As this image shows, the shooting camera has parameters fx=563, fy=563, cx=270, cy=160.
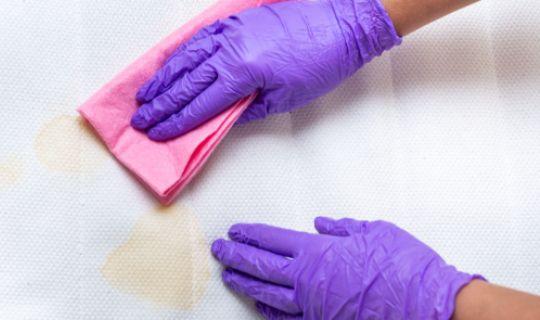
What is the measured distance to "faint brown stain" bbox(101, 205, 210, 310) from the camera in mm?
1095

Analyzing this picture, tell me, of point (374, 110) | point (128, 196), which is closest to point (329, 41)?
point (374, 110)

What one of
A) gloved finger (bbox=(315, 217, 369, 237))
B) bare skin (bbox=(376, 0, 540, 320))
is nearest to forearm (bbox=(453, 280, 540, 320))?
bare skin (bbox=(376, 0, 540, 320))

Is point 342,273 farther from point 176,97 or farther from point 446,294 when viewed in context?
point 176,97

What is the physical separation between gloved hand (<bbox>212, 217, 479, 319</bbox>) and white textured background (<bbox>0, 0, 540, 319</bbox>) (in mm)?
78

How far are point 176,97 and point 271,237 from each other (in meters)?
0.33

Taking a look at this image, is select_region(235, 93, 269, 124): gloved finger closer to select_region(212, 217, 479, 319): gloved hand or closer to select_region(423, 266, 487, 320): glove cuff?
select_region(212, 217, 479, 319): gloved hand

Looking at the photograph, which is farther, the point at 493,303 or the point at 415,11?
the point at 415,11

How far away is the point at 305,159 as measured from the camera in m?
1.24

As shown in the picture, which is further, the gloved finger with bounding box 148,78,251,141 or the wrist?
the gloved finger with bounding box 148,78,251,141

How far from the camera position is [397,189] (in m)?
1.25

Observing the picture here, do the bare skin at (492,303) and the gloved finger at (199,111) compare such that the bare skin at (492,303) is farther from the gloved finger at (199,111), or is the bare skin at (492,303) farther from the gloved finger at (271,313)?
the gloved finger at (199,111)

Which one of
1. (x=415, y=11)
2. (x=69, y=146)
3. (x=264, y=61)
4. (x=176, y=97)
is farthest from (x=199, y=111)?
(x=415, y=11)

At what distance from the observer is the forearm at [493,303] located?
0.90 m

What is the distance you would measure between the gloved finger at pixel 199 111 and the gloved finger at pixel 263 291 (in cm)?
31
